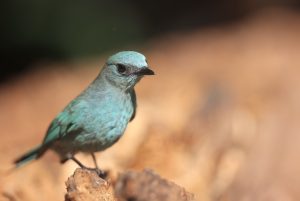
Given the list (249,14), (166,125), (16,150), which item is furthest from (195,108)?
(249,14)

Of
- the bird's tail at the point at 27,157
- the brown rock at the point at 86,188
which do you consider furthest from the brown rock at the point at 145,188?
the bird's tail at the point at 27,157

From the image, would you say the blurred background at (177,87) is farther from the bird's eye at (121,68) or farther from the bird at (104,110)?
the bird's eye at (121,68)

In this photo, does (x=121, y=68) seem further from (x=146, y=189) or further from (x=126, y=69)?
(x=146, y=189)

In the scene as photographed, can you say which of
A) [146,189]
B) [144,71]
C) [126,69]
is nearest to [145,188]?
[146,189]

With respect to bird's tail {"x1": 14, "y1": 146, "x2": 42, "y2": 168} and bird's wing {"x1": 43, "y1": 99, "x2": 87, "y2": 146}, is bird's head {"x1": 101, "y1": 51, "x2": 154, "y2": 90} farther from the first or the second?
bird's tail {"x1": 14, "y1": 146, "x2": 42, "y2": 168}

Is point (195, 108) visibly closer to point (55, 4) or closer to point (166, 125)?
point (166, 125)

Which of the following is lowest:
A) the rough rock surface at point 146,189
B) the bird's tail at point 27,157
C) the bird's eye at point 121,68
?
the bird's tail at point 27,157
